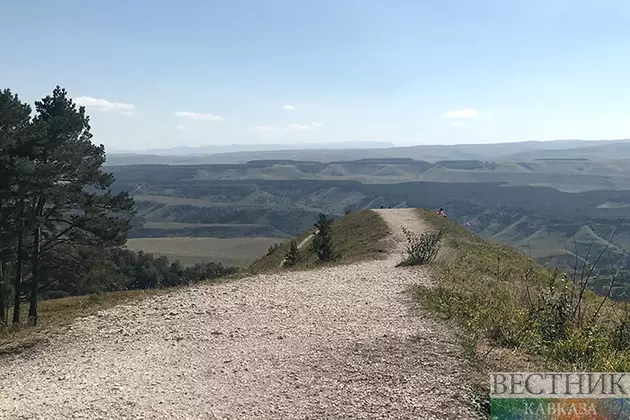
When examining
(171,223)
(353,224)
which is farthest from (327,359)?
(171,223)

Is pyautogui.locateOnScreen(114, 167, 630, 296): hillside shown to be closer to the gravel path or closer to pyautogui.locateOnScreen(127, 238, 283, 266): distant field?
pyautogui.locateOnScreen(127, 238, 283, 266): distant field

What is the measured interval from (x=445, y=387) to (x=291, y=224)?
425 feet

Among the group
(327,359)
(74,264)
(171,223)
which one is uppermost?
(327,359)

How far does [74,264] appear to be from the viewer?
2203 cm

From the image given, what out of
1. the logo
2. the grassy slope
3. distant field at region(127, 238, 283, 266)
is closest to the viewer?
the logo

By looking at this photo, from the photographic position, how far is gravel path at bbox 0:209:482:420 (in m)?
6.20

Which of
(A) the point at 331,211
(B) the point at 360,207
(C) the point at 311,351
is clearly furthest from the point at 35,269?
(B) the point at 360,207

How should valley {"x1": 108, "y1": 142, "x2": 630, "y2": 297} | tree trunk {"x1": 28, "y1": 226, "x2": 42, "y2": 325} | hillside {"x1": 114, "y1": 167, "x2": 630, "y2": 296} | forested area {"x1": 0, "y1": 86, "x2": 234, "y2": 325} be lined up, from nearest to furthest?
forested area {"x1": 0, "y1": 86, "x2": 234, "y2": 325}
tree trunk {"x1": 28, "y1": 226, "x2": 42, "y2": 325}
valley {"x1": 108, "y1": 142, "x2": 630, "y2": 297}
hillside {"x1": 114, "y1": 167, "x2": 630, "y2": 296}

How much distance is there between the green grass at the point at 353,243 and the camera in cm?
1937

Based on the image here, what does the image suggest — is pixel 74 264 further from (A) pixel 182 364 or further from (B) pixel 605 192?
(B) pixel 605 192

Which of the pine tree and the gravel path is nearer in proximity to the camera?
the gravel path

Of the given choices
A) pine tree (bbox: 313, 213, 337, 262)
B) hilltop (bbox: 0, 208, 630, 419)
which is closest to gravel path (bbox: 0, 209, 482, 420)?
hilltop (bbox: 0, 208, 630, 419)

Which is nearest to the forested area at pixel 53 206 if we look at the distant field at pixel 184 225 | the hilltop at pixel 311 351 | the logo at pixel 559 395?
the hilltop at pixel 311 351

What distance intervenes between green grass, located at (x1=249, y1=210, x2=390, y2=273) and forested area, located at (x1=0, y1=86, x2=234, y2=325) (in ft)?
15.3
